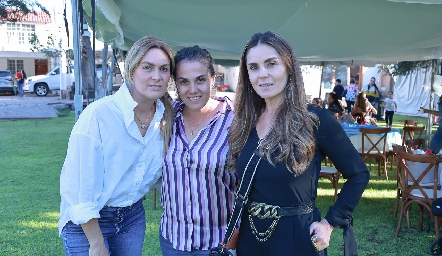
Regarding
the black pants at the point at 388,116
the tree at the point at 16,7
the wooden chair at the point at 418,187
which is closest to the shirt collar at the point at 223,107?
the wooden chair at the point at 418,187

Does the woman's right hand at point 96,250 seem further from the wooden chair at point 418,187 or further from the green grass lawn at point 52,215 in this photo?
the wooden chair at point 418,187

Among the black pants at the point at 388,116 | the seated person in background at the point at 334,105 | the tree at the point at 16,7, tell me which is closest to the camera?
the seated person in background at the point at 334,105

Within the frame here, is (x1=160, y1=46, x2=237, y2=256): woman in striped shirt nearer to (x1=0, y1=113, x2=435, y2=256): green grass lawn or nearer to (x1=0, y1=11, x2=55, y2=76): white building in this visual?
(x1=0, y1=113, x2=435, y2=256): green grass lawn

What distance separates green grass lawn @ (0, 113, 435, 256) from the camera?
4.24 metres

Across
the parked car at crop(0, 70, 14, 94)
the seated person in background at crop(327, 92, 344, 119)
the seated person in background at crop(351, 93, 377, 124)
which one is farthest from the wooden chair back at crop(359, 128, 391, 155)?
the parked car at crop(0, 70, 14, 94)

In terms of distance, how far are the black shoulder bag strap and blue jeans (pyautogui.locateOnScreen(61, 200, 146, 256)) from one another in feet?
1.58

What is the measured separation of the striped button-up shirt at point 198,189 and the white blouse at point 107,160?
105 millimetres

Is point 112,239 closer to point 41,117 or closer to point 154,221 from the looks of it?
point 154,221

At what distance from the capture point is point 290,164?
5.33 ft

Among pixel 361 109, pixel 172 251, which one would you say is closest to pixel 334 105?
pixel 361 109

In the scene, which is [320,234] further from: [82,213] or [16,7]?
[16,7]

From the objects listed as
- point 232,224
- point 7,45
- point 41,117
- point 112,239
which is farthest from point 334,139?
point 7,45

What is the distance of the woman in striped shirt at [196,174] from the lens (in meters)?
1.99

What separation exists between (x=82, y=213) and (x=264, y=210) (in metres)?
0.79
